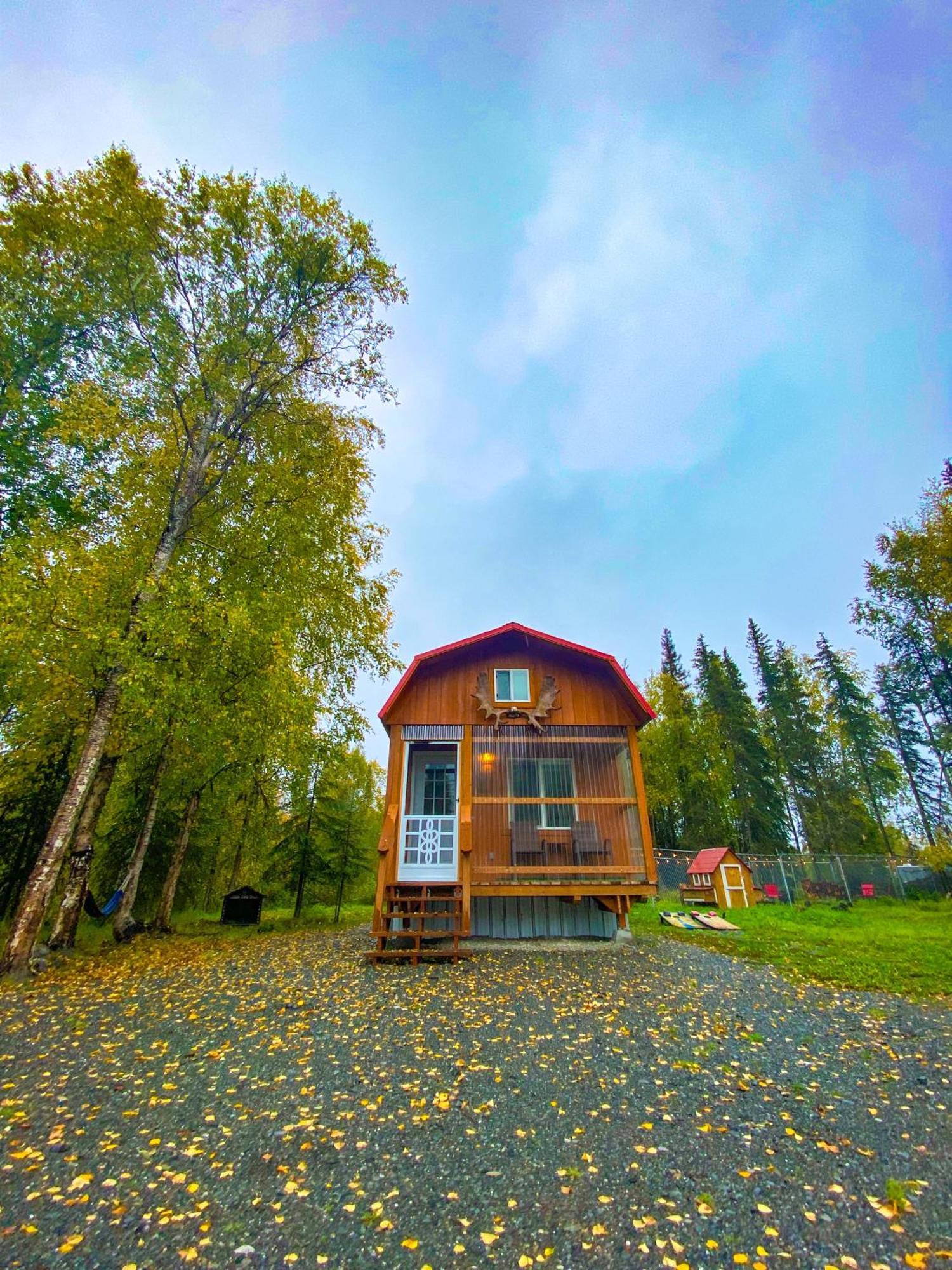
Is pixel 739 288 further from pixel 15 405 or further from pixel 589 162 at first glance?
pixel 15 405

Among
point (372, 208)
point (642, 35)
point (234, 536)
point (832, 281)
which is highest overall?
point (642, 35)

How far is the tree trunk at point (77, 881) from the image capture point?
8.46 meters

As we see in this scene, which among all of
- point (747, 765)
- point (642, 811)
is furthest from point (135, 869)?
point (747, 765)

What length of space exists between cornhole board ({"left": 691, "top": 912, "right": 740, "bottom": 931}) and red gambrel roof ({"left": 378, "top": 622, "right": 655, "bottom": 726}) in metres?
6.66

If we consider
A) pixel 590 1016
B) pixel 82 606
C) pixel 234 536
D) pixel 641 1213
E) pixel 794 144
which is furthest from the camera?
pixel 794 144

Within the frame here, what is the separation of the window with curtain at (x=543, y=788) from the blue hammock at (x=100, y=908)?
873 cm

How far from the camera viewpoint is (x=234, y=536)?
1164 centimetres

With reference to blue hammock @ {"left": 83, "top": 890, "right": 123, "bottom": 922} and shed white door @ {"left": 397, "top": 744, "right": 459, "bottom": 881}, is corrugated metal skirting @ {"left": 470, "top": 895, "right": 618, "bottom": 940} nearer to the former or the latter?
shed white door @ {"left": 397, "top": 744, "right": 459, "bottom": 881}

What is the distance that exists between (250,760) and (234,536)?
17.6 ft

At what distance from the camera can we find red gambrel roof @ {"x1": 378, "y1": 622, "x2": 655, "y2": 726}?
10703mm

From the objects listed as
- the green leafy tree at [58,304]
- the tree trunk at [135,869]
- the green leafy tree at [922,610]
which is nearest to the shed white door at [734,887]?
the green leafy tree at [922,610]

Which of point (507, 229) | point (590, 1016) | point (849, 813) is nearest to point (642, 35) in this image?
point (507, 229)

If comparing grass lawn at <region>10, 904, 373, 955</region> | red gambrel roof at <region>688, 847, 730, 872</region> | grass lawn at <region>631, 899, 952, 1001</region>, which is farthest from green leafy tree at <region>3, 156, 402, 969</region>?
red gambrel roof at <region>688, 847, 730, 872</region>

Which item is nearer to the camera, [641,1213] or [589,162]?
[641,1213]
